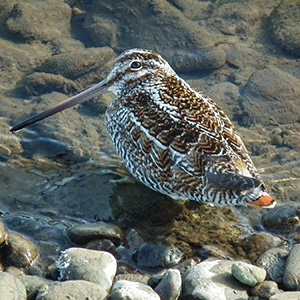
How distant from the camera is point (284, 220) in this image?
5938mm

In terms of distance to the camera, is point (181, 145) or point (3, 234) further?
point (181, 145)

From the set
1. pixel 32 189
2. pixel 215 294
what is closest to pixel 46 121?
pixel 32 189

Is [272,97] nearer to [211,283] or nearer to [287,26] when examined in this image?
[287,26]

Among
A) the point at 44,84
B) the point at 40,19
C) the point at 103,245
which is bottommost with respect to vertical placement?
the point at 44,84

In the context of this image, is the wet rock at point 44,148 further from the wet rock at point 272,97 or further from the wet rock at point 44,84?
the wet rock at point 272,97

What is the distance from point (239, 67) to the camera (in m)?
8.51

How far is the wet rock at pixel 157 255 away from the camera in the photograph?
5.46 meters

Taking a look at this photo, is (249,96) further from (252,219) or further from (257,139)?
(252,219)

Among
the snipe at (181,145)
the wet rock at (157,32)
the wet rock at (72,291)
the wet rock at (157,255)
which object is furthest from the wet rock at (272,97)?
the wet rock at (72,291)

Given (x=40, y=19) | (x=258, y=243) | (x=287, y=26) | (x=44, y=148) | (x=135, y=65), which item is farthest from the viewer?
(x=40, y=19)

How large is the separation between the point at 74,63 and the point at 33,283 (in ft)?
13.2

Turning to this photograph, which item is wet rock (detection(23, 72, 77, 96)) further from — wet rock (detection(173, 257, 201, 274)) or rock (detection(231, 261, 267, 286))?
rock (detection(231, 261, 267, 286))

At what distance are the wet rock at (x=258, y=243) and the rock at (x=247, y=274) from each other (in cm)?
68

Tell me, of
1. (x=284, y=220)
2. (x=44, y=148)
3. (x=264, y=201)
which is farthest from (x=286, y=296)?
(x=44, y=148)
